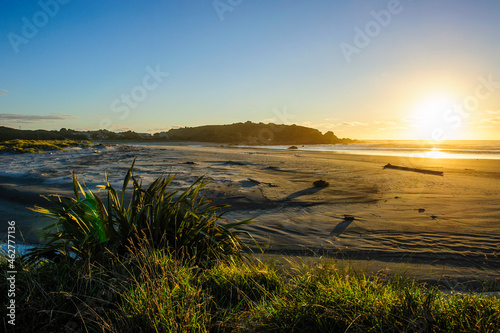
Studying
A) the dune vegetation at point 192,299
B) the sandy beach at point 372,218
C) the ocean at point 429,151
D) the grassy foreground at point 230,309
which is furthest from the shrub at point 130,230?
the ocean at point 429,151

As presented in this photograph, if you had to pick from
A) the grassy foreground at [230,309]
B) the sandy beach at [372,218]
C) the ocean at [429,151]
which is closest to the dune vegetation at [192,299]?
the grassy foreground at [230,309]

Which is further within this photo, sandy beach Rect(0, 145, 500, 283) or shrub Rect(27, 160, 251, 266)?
sandy beach Rect(0, 145, 500, 283)

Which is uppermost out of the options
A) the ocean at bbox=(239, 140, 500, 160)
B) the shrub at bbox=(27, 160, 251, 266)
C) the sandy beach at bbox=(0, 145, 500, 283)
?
the ocean at bbox=(239, 140, 500, 160)

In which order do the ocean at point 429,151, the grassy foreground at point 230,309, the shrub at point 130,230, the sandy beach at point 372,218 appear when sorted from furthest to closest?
the ocean at point 429,151, the sandy beach at point 372,218, the shrub at point 130,230, the grassy foreground at point 230,309

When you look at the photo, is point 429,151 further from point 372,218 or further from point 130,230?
point 130,230

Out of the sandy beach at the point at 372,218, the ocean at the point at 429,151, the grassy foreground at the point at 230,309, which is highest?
the ocean at the point at 429,151

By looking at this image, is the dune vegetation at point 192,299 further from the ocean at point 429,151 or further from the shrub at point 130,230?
the ocean at point 429,151

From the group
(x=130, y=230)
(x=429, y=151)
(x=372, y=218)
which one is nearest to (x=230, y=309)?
(x=130, y=230)

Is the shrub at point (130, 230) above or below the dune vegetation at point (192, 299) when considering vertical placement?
above

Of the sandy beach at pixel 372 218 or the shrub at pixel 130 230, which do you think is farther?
the sandy beach at pixel 372 218

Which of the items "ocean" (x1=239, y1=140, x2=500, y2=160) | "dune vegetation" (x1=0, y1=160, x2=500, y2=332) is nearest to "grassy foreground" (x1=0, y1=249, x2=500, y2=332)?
"dune vegetation" (x1=0, y1=160, x2=500, y2=332)

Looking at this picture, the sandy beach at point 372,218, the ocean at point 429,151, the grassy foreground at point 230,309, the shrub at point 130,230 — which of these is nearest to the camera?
the grassy foreground at point 230,309

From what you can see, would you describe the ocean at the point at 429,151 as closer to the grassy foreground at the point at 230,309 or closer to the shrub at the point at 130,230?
the grassy foreground at the point at 230,309

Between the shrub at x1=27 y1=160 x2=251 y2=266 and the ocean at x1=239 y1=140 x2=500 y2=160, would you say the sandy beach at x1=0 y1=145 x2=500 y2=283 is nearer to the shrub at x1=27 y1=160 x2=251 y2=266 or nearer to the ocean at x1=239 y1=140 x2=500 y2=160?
the shrub at x1=27 y1=160 x2=251 y2=266
